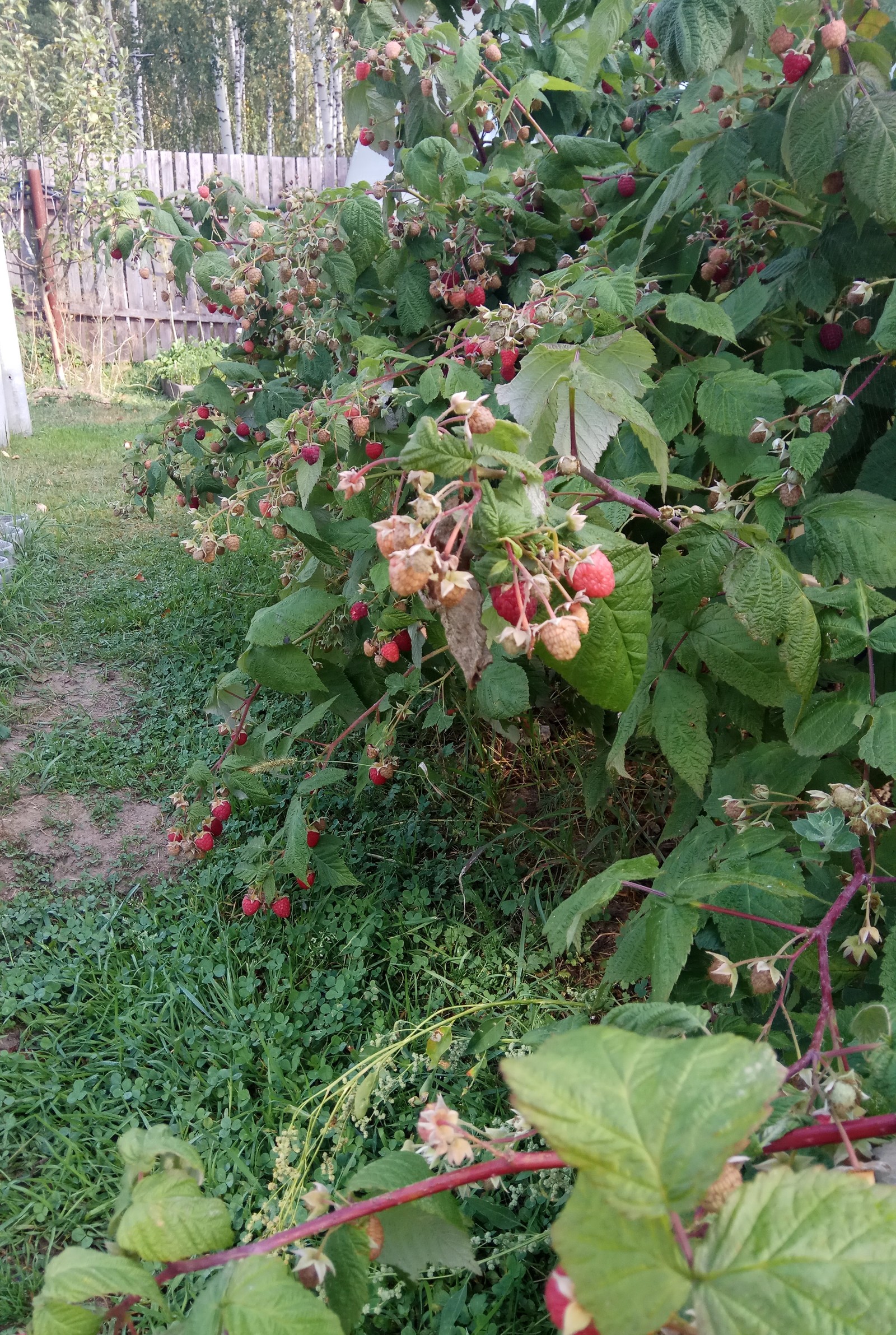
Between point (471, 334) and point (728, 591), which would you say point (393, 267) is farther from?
point (728, 591)

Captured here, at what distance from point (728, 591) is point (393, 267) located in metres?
1.41

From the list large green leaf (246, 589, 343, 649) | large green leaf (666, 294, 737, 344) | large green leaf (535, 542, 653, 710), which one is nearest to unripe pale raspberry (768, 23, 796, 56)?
large green leaf (666, 294, 737, 344)

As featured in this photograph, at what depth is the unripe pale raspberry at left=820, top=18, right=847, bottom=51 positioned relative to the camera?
1.01 m

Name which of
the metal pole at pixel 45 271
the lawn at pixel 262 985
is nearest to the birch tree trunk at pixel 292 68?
the metal pole at pixel 45 271

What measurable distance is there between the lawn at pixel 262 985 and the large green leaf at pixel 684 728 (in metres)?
0.61

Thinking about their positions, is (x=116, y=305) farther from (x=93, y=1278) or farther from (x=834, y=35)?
(x=93, y=1278)

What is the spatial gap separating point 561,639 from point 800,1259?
14.0 inches

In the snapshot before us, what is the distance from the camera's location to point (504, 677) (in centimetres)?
145

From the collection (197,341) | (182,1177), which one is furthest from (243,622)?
(197,341)

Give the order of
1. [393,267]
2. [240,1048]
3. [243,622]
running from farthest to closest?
[243,622], [393,267], [240,1048]

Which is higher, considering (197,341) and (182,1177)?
(197,341)

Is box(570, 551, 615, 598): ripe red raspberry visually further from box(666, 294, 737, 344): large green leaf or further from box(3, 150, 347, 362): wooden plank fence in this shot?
box(3, 150, 347, 362): wooden plank fence

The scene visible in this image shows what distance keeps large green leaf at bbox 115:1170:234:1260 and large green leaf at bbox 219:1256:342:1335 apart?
3 cm

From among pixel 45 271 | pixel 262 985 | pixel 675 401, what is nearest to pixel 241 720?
pixel 262 985
